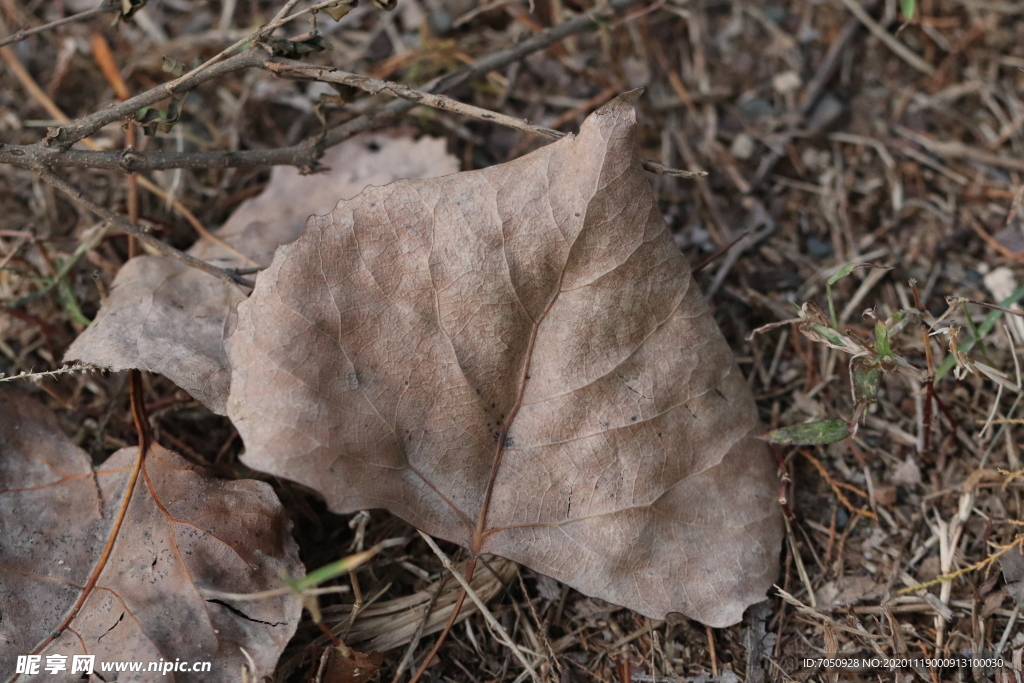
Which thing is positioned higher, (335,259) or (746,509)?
(335,259)

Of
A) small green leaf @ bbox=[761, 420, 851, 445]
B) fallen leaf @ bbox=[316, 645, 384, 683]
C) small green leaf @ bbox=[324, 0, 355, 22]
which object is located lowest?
small green leaf @ bbox=[761, 420, 851, 445]

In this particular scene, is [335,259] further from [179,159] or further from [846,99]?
[846,99]

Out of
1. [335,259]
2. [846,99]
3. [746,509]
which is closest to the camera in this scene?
[335,259]

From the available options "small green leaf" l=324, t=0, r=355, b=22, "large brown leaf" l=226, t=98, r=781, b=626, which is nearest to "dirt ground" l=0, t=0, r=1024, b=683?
"small green leaf" l=324, t=0, r=355, b=22

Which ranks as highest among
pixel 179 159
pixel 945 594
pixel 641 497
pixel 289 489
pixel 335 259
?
pixel 179 159

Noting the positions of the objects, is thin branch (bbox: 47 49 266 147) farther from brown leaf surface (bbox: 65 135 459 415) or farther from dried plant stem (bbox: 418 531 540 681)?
dried plant stem (bbox: 418 531 540 681)

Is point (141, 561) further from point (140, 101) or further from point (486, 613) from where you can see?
point (140, 101)

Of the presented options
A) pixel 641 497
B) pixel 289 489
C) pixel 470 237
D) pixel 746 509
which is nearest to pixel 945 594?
pixel 746 509

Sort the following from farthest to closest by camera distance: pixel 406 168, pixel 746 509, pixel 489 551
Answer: pixel 406 168 < pixel 746 509 < pixel 489 551
